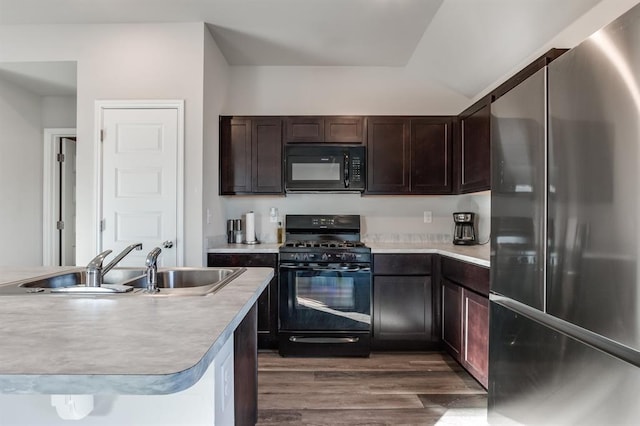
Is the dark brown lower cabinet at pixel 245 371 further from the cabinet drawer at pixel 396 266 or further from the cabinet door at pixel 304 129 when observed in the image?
the cabinet door at pixel 304 129

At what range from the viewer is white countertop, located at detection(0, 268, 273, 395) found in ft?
1.84

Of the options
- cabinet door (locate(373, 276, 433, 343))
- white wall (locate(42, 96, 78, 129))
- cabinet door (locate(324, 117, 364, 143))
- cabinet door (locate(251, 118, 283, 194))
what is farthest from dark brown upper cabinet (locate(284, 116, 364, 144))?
white wall (locate(42, 96, 78, 129))

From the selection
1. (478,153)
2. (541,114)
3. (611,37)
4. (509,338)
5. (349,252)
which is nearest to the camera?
(611,37)

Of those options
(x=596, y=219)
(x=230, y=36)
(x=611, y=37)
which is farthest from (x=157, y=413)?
(x=230, y=36)

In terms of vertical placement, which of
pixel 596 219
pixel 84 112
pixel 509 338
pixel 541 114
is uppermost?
pixel 84 112

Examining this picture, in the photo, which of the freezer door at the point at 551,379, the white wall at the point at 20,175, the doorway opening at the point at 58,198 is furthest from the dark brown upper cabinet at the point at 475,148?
the white wall at the point at 20,175

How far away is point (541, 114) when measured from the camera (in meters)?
1.46

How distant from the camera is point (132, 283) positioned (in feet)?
4.86

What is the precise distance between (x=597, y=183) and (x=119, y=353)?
142 cm

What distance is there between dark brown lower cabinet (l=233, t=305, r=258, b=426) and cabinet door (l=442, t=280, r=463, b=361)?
1.58 meters

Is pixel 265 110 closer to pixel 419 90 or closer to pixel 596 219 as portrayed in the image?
pixel 419 90

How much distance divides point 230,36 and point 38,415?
287cm

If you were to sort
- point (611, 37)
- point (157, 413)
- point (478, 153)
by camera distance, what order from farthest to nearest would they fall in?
1. point (478, 153)
2. point (611, 37)
3. point (157, 413)

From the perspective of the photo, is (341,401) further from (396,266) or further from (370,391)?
(396,266)
